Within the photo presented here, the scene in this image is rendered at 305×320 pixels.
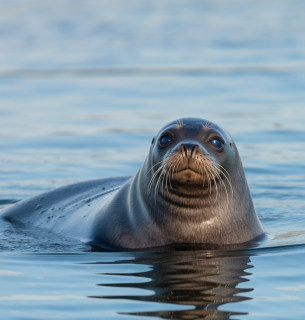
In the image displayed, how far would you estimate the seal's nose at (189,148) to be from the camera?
5.88 meters

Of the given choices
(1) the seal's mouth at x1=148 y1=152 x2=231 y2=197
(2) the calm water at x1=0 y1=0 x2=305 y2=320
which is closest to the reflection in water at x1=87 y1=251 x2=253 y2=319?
(2) the calm water at x1=0 y1=0 x2=305 y2=320

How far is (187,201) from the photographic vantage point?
20.5 feet

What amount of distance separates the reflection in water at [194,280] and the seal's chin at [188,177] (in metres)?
0.59

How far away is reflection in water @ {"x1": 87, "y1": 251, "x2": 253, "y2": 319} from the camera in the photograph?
470 cm

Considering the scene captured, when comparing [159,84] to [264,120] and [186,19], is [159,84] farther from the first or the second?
[186,19]

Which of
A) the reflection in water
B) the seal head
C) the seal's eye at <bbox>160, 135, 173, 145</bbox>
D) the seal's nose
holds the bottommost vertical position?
the reflection in water

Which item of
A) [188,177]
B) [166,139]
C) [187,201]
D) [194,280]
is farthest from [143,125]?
[194,280]


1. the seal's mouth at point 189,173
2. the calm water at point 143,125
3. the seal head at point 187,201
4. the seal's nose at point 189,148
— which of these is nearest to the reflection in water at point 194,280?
the calm water at point 143,125

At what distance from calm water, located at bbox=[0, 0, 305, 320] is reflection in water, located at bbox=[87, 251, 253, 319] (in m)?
0.01

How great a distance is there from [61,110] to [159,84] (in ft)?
10.5

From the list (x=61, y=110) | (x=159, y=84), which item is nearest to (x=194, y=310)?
(x=61, y=110)

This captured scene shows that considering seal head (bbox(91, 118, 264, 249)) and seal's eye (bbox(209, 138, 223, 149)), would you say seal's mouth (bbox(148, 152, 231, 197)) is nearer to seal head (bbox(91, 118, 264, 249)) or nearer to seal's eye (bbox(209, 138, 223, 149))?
seal head (bbox(91, 118, 264, 249))

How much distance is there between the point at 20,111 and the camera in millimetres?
14703

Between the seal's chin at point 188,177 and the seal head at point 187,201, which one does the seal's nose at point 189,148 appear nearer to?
the seal head at point 187,201
